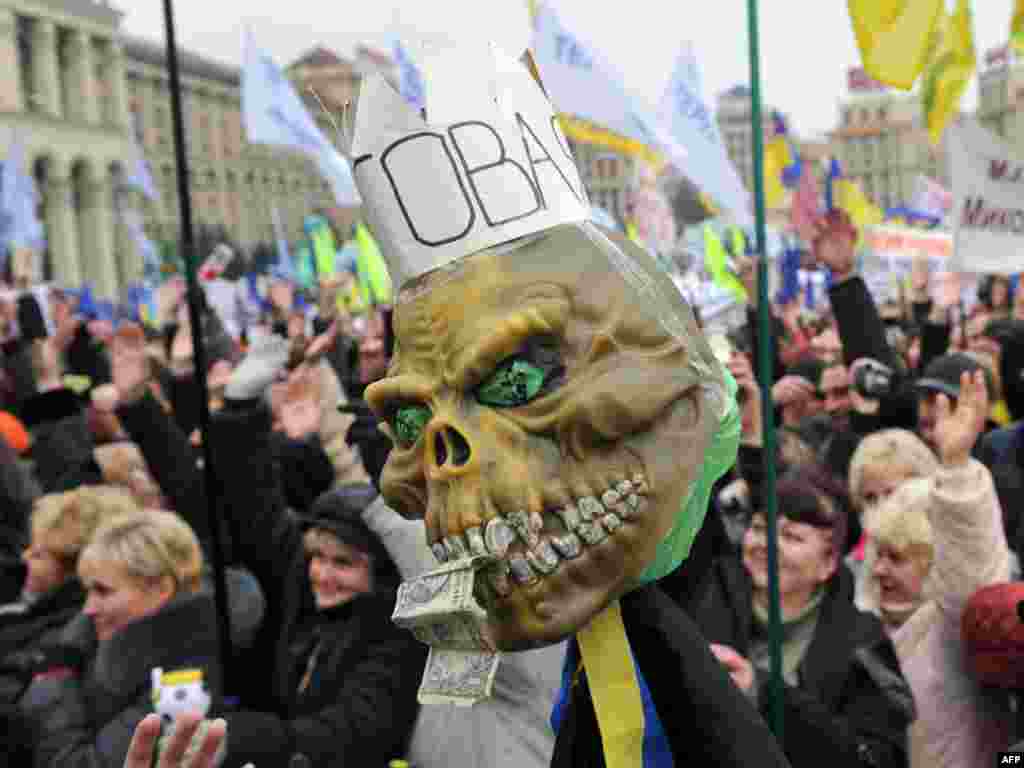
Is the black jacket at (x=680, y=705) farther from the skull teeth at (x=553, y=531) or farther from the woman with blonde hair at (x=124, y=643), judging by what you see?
the woman with blonde hair at (x=124, y=643)

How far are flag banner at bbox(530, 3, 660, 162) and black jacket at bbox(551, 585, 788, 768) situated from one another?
19.1 ft

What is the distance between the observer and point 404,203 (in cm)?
210

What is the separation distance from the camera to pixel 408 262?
2.10 m

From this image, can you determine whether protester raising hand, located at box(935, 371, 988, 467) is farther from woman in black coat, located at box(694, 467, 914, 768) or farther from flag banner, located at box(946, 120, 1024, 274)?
flag banner, located at box(946, 120, 1024, 274)

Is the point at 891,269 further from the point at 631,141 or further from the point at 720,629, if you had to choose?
the point at 720,629

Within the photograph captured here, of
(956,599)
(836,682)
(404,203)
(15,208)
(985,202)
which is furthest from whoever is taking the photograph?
(15,208)

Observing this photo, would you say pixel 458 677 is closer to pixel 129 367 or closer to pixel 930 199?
pixel 129 367

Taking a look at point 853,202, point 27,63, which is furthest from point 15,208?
point 27,63

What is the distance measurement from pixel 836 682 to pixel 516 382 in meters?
1.80

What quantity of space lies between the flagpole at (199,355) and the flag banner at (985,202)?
3454mm

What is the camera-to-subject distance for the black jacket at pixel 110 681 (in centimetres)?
338

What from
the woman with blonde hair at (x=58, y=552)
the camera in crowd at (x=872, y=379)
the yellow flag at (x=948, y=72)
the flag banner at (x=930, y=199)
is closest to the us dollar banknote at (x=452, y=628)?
the woman with blonde hair at (x=58, y=552)

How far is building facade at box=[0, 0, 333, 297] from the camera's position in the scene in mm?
54125

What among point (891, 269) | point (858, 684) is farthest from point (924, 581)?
point (891, 269)
